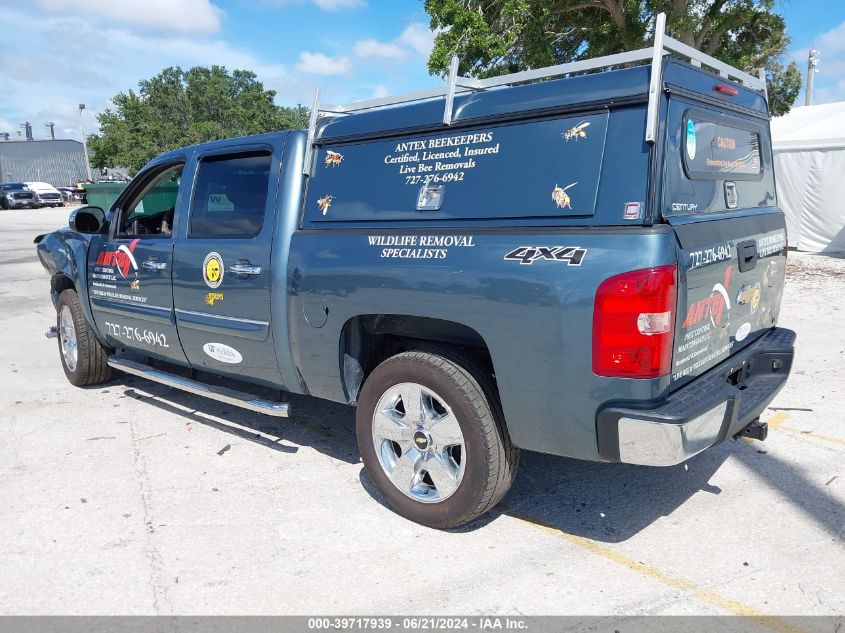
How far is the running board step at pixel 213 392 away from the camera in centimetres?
407

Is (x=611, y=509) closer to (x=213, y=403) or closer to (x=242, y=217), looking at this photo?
(x=242, y=217)

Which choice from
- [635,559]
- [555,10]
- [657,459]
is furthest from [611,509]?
[555,10]

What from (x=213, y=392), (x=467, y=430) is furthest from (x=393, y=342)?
(x=213, y=392)

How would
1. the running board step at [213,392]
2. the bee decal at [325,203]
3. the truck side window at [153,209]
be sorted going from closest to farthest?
the bee decal at [325,203] < the running board step at [213,392] < the truck side window at [153,209]

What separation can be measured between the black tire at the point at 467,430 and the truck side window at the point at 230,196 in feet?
4.45

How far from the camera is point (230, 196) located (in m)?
4.32

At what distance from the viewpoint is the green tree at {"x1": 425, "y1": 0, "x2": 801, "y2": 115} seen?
39.2ft

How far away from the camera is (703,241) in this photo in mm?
2918

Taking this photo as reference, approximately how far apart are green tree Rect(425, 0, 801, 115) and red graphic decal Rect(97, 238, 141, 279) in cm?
822

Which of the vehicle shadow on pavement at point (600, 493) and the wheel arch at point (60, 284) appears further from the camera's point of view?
the wheel arch at point (60, 284)

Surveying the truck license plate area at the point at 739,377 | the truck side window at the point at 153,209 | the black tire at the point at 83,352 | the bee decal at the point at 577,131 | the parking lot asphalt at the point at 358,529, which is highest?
the bee decal at the point at 577,131

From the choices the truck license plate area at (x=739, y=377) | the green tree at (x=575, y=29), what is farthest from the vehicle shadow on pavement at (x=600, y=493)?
the green tree at (x=575, y=29)

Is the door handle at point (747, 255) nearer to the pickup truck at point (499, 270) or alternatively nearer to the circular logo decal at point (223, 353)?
the pickup truck at point (499, 270)

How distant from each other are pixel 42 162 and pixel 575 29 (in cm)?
8024
